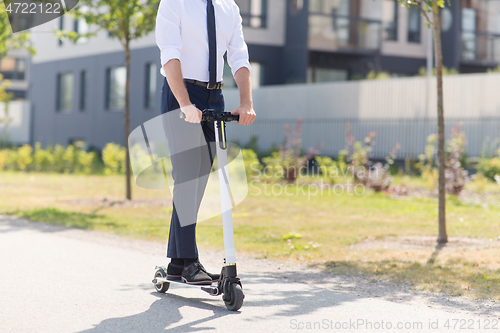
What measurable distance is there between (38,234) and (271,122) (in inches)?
606

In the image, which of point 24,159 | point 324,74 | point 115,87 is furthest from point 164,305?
point 115,87

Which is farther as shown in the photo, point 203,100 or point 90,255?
→ point 90,255

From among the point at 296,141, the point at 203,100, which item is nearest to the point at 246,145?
the point at 296,141

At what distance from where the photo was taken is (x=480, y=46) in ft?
89.5

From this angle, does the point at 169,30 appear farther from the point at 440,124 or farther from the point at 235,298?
the point at 440,124

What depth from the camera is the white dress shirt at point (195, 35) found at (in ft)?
12.8

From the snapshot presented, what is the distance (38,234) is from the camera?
281 inches

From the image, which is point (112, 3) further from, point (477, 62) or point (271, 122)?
point (477, 62)

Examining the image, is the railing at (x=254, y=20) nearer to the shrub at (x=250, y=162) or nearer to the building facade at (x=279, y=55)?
the building facade at (x=279, y=55)

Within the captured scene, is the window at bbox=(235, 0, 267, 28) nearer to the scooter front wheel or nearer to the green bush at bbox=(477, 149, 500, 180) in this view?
the green bush at bbox=(477, 149, 500, 180)

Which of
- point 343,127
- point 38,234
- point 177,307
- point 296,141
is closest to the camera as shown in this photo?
point 177,307

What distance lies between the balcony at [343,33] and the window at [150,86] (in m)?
6.26

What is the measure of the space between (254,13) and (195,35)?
2125 centimetres

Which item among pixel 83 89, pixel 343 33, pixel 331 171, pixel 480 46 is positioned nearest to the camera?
pixel 331 171
